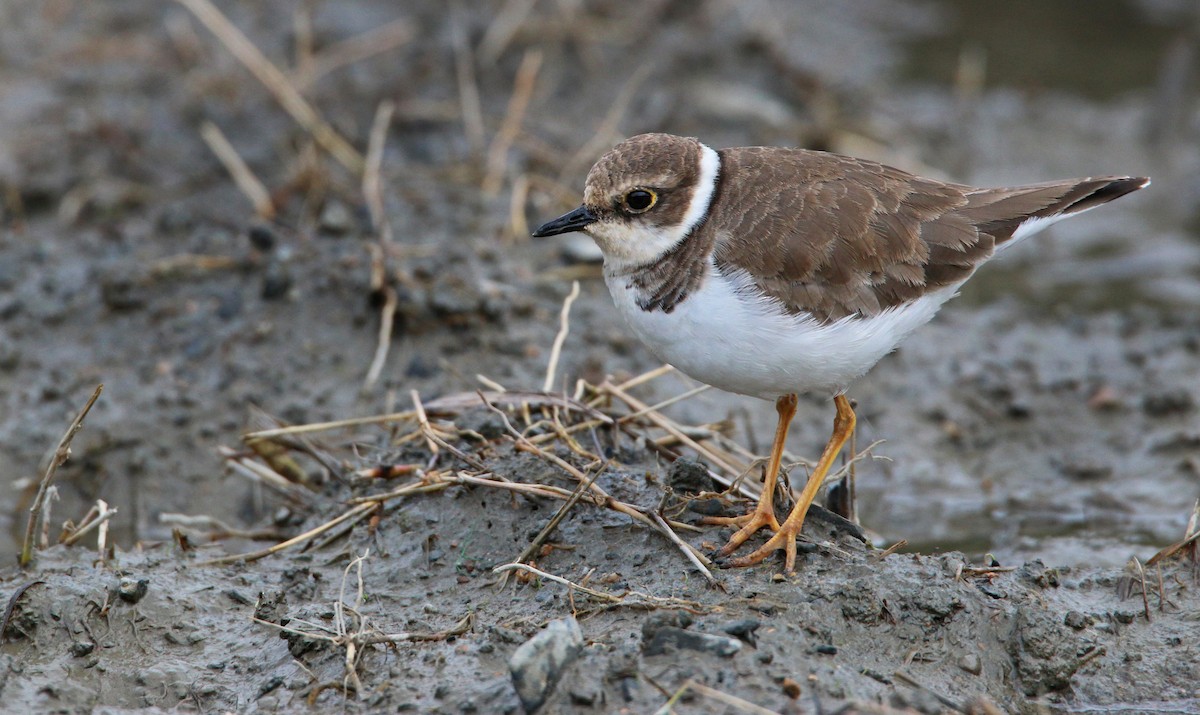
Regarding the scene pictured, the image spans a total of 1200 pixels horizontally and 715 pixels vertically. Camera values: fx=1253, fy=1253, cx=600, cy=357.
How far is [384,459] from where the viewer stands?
5910 mm

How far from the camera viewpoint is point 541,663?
409cm

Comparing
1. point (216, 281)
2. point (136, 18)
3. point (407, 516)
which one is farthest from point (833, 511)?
point (136, 18)

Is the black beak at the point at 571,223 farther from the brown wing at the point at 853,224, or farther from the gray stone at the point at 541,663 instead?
the gray stone at the point at 541,663

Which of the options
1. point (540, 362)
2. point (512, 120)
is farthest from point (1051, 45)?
point (540, 362)

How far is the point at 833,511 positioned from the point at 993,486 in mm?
1962

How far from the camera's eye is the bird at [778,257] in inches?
185

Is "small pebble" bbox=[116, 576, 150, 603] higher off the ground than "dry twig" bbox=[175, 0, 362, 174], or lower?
lower

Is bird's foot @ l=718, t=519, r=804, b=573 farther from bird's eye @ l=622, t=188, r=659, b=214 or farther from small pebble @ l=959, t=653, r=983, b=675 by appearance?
bird's eye @ l=622, t=188, r=659, b=214

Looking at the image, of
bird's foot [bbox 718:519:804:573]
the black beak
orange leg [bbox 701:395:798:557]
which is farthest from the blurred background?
bird's foot [bbox 718:519:804:573]

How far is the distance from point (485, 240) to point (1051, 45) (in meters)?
7.38

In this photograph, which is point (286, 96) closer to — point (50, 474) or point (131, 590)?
point (50, 474)

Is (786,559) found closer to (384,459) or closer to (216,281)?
(384,459)

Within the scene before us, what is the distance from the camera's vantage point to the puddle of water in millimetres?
11906

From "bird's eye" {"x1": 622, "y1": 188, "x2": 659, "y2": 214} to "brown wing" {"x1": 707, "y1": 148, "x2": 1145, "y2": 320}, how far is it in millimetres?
251
